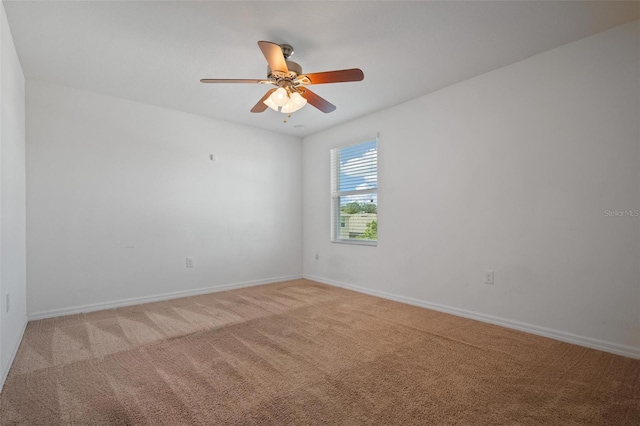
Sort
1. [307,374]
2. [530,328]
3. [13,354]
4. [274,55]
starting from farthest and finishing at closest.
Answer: [530,328], [13,354], [274,55], [307,374]

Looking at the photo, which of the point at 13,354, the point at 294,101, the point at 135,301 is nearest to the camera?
the point at 13,354

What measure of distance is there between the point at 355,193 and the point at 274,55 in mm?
2639

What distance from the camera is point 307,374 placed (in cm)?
202

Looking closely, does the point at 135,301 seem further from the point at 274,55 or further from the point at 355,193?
the point at 274,55

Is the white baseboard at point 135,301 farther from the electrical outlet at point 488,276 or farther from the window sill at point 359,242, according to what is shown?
the electrical outlet at point 488,276

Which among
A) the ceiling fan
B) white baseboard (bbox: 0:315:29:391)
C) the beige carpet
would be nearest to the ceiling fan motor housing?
the ceiling fan

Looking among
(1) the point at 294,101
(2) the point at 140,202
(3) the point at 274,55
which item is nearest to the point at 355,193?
(1) the point at 294,101

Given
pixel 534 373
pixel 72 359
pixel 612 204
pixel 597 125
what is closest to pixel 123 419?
pixel 72 359

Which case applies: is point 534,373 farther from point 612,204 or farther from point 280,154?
point 280,154

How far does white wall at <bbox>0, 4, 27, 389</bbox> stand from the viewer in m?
2.05

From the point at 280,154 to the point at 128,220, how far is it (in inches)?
94.1

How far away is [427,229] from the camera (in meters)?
3.56

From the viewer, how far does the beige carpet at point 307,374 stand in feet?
5.30

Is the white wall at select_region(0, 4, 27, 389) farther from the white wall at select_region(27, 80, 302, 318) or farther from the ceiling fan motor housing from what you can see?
the ceiling fan motor housing
